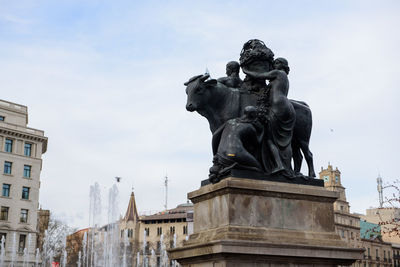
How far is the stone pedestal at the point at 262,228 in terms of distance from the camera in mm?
8156

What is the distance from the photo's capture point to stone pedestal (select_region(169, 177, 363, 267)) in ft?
26.8

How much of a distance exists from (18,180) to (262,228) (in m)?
63.3

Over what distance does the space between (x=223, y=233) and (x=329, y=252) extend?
193 centimetres

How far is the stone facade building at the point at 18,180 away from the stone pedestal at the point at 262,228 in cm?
5941

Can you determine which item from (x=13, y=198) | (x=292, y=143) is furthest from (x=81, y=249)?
(x=292, y=143)

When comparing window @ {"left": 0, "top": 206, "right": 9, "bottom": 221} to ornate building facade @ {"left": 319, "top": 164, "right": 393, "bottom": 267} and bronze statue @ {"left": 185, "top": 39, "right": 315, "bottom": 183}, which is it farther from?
bronze statue @ {"left": 185, "top": 39, "right": 315, "bottom": 183}

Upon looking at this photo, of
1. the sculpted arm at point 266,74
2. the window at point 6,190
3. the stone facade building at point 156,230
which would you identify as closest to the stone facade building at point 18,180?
the window at point 6,190

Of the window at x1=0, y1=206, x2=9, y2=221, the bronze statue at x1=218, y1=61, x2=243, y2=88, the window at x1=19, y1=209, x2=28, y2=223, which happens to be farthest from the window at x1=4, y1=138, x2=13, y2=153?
the bronze statue at x1=218, y1=61, x2=243, y2=88

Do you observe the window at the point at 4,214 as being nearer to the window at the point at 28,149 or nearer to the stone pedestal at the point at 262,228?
the window at the point at 28,149

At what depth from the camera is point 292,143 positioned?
10148 mm

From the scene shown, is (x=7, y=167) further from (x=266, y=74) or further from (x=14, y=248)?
(x=266, y=74)

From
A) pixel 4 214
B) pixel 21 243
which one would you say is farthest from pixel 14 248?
pixel 4 214

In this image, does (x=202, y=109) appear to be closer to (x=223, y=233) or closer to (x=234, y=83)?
(x=234, y=83)

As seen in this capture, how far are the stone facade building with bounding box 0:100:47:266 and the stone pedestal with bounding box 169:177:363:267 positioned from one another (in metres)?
59.4
